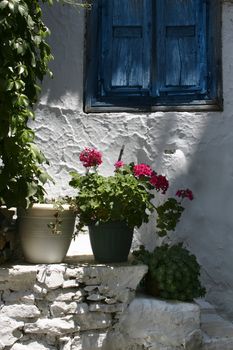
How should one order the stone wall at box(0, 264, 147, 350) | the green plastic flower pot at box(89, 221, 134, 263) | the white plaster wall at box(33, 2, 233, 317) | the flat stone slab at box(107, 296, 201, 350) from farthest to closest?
the white plaster wall at box(33, 2, 233, 317) < the green plastic flower pot at box(89, 221, 134, 263) < the flat stone slab at box(107, 296, 201, 350) < the stone wall at box(0, 264, 147, 350)

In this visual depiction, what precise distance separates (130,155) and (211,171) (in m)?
0.63

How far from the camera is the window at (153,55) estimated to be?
4.17 metres

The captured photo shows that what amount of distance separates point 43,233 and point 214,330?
1.30 meters

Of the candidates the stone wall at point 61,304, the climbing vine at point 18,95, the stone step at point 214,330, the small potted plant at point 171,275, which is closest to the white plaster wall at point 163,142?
the stone step at point 214,330

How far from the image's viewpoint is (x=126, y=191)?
322 centimetres

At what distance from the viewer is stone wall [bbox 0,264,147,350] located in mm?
3021

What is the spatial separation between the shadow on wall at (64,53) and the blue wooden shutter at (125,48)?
18 centimetres

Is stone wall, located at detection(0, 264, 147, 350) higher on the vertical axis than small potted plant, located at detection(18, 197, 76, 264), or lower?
lower

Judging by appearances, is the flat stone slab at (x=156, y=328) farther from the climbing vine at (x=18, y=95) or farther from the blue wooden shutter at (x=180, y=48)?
the blue wooden shutter at (x=180, y=48)

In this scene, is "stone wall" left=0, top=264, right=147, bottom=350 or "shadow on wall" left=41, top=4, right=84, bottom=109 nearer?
"stone wall" left=0, top=264, right=147, bottom=350

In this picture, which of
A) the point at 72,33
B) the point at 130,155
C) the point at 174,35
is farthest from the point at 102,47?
the point at 130,155

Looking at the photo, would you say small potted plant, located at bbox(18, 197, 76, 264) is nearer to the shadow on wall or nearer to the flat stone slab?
the flat stone slab

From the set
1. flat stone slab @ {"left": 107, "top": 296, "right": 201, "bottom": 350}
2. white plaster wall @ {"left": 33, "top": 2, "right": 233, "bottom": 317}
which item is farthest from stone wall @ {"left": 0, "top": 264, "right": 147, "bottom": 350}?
white plaster wall @ {"left": 33, "top": 2, "right": 233, "bottom": 317}

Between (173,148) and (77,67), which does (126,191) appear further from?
(77,67)
